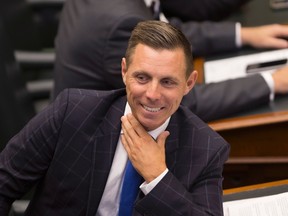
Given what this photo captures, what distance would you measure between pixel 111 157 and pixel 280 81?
0.68 meters

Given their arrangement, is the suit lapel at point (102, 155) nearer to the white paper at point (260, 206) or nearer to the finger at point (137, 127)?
the finger at point (137, 127)

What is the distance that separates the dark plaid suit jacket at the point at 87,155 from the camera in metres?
1.19

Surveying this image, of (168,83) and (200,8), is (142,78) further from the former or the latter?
(200,8)

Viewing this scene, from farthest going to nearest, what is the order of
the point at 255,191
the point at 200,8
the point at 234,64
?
1. the point at 200,8
2. the point at 234,64
3. the point at 255,191

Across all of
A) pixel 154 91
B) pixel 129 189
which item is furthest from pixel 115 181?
pixel 154 91

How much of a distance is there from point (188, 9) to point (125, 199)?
1115mm

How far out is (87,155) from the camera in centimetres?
121

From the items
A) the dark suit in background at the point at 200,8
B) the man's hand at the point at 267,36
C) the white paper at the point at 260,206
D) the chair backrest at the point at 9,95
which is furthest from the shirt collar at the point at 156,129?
the dark suit in background at the point at 200,8

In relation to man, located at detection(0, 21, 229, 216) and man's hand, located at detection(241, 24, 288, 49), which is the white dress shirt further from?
man's hand, located at detection(241, 24, 288, 49)

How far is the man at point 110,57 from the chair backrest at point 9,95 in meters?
0.18

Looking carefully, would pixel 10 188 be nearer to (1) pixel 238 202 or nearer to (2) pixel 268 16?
(1) pixel 238 202

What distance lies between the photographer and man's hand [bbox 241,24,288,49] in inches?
70.9

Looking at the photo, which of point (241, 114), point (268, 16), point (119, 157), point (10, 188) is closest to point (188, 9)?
point (268, 16)

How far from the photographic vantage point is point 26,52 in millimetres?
1991
